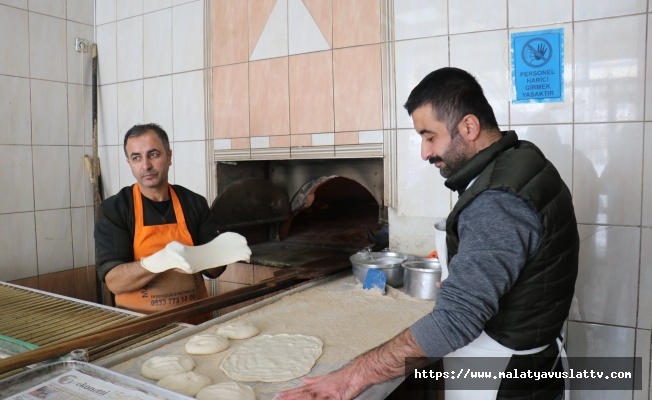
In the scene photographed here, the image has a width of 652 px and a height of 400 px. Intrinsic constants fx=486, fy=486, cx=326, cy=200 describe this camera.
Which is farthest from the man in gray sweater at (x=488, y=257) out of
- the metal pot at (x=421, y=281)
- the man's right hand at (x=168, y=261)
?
the man's right hand at (x=168, y=261)

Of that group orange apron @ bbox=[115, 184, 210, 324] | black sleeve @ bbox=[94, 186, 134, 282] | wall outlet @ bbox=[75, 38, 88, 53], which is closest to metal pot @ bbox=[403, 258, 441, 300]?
orange apron @ bbox=[115, 184, 210, 324]

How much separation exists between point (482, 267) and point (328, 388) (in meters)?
0.48

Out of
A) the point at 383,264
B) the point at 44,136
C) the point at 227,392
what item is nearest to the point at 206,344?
the point at 227,392

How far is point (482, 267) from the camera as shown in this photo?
45.7 inches

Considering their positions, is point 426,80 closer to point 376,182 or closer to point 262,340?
point 262,340

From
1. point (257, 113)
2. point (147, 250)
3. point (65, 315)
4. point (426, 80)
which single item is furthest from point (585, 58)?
point (65, 315)

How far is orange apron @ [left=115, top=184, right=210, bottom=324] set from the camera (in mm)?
2070

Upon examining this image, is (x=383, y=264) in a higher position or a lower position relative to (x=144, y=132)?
lower

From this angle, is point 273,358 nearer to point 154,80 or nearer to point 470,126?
point 470,126

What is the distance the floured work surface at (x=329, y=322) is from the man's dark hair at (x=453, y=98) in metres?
0.75

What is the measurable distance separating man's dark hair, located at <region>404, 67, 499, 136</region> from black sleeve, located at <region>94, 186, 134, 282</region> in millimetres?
1388

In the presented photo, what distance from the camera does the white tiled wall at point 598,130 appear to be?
2025 mm

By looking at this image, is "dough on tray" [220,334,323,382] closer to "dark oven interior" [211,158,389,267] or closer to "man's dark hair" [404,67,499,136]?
"man's dark hair" [404,67,499,136]

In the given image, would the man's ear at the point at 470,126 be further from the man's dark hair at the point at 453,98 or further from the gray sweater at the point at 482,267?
the gray sweater at the point at 482,267
